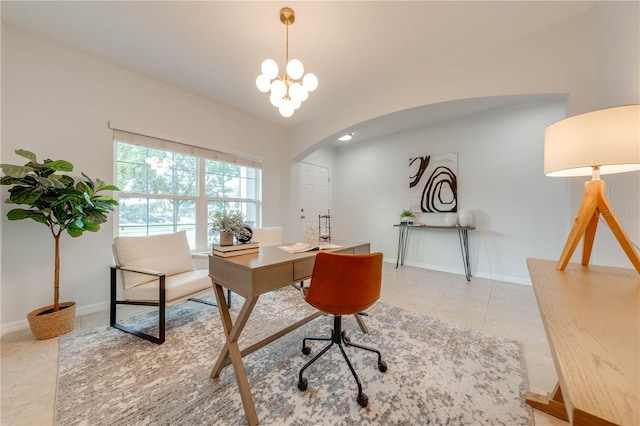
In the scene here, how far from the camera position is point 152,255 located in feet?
7.74

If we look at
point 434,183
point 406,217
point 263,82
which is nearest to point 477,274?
point 406,217

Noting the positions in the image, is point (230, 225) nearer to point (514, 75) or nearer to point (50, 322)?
point (50, 322)

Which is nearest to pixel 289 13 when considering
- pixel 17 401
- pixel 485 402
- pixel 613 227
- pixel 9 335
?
pixel 613 227

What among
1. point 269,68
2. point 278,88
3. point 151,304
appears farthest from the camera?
point 151,304

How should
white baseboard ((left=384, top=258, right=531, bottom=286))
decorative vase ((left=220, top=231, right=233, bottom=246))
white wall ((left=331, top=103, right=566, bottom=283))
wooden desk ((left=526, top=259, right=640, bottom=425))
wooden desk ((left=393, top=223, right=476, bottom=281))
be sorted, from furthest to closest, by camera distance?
1. wooden desk ((left=393, top=223, right=476, bottom=281))
2. white baseboard ((left=384, top=258, right=531, bottom=286))
3. white wall ((left=331, top=103, right=566, bottom=283))
4. decorative vase ((left=220, top=231, right=233, bottom=246))
5. wooden desk ((left=526, top=259, right=640, bottom=425))

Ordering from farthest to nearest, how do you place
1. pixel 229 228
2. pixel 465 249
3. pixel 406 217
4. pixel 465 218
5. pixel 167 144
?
pixel 406 217 → pixel 465 249 → pixel 465 218 → pixel 167 144 → pixel 229 228

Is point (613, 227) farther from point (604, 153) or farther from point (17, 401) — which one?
point (17, 401)

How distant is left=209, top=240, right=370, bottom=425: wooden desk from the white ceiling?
1971 mm

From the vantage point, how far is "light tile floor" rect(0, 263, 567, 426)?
135cm

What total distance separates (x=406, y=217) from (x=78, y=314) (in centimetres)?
477

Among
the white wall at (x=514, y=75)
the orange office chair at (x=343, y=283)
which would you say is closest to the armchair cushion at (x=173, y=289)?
the orange office chair at (x=343, y=283)

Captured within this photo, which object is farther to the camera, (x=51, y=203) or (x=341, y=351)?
(x=51, y=203)

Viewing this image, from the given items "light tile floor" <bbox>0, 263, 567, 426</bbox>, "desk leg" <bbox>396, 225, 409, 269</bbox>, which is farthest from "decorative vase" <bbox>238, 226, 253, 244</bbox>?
"desk leg" <bbox>396, 225, 409, 269</bbox>

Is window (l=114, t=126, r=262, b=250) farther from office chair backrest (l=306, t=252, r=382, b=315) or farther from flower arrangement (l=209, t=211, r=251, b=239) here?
office chair backrest (l=306, t=252, r=382, b=315)
